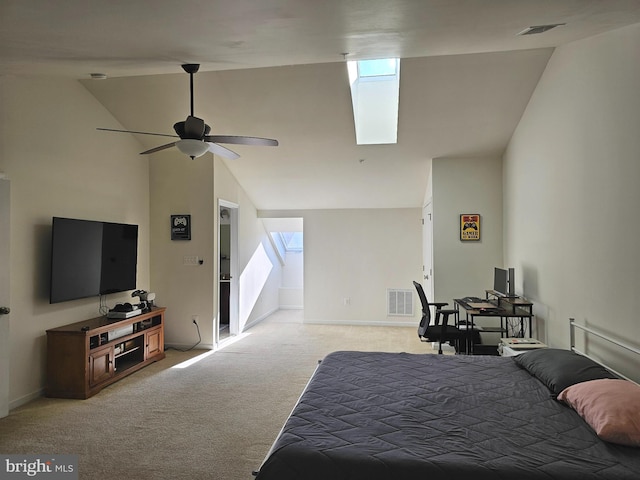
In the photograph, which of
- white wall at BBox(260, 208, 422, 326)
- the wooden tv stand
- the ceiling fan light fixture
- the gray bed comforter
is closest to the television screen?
the gray bed comforter

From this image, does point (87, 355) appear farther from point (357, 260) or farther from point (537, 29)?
point (357, 260)

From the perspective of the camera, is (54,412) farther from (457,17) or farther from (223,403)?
(457,17)

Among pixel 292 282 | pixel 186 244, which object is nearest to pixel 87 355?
pixel 186 244

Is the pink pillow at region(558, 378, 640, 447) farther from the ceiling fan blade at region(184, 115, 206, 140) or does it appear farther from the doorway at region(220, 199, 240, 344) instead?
the doorway at region(220, 199, 240, 344)

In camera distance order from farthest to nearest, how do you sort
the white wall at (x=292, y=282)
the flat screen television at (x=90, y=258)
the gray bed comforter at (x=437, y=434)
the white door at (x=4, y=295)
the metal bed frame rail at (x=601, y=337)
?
the white wall at (x=292, y=282), the flat screen television at (x=90, y=258), the white door at (x=4, y=295), the metal bed frame rail at (x=601, y=337), the gray bed comforter at (x=437, y=434)

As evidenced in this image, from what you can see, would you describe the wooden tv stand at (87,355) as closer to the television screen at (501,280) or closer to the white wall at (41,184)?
the white wall at (41,184)

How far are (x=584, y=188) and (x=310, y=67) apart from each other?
275 cm

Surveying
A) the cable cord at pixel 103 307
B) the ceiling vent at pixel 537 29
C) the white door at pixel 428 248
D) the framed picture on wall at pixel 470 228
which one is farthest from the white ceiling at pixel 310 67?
the cable cord at pixel 103 307

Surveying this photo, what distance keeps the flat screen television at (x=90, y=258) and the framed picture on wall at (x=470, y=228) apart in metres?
4.31

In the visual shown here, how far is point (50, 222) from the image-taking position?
4.09 metres

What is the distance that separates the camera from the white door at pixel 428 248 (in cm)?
589

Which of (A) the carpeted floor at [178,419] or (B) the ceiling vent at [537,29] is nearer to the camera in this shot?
(B) the ceiling vent at [537,29]

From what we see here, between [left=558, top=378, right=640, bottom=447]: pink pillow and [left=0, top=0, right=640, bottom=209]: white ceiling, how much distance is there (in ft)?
6.18

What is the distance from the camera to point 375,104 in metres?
5.45
